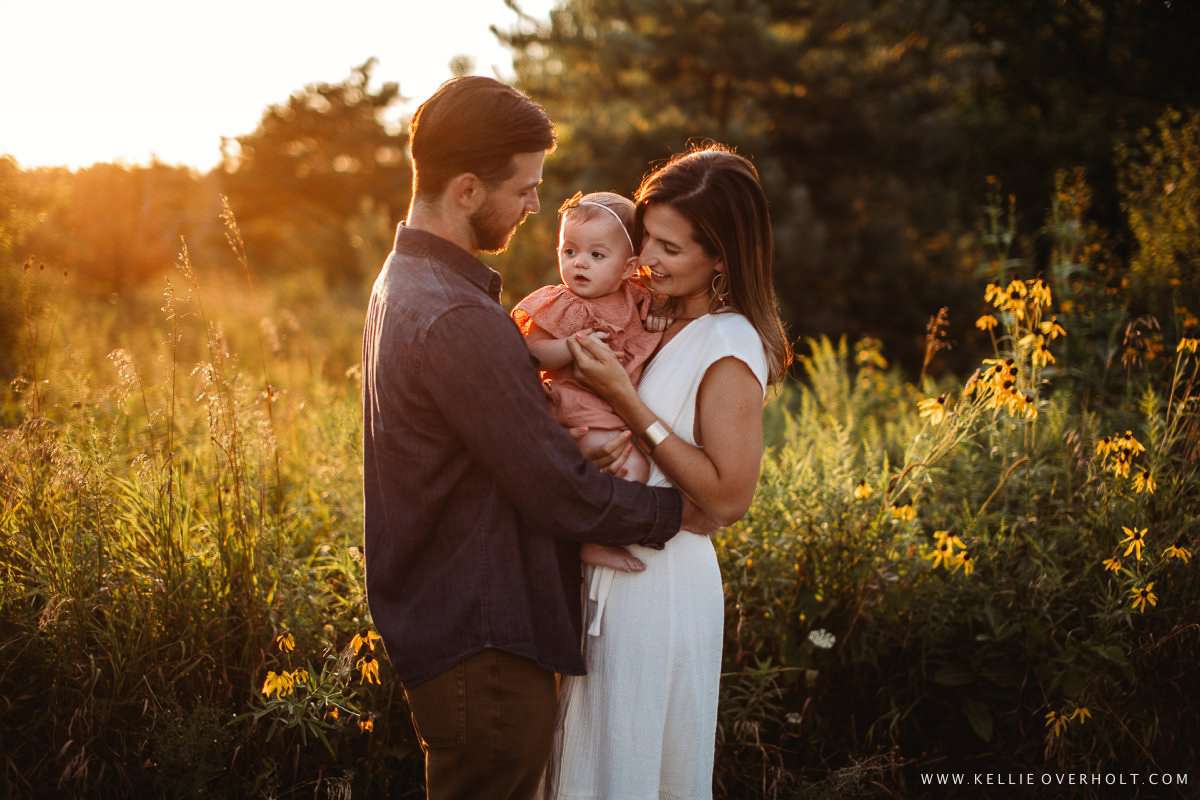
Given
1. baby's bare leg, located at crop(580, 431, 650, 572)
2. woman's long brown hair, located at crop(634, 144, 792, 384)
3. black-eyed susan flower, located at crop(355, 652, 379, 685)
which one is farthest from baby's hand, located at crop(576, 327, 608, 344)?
black-eyed susan flower, located at crop(355, 652, 379, 685)

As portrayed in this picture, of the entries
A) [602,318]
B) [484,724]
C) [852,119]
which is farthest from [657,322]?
[852,119]

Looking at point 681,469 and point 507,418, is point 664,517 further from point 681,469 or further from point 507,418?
point 507,418

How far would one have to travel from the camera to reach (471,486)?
6.33 ft

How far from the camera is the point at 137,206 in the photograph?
16.7 m

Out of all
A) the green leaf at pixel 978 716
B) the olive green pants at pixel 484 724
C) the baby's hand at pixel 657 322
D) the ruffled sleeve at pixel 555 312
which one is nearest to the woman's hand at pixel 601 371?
the ruffled sleeve at pixel 555 312

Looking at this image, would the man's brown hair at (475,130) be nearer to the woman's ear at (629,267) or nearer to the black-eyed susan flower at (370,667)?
the woman's ear at (629,267)

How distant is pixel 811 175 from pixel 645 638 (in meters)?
13.8

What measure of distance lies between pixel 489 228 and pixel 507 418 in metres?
0.48

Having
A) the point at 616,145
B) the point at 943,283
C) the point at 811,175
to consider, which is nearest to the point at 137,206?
the point at 616,145

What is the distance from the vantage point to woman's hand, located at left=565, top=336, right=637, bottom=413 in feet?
6.79

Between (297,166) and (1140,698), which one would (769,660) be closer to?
(1140,698)

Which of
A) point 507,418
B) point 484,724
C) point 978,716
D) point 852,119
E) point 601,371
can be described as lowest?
point 978,716

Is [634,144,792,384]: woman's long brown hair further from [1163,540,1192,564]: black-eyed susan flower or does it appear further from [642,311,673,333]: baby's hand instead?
[1163,540,1192,564]: black-eyed susan flower

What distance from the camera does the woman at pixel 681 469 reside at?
2082 mm
